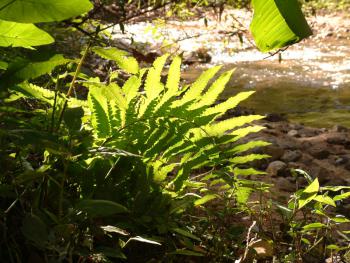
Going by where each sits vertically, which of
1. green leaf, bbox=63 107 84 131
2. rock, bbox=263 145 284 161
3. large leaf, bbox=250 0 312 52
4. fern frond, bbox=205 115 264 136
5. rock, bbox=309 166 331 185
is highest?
large leaf, bbox=250 0 312 52

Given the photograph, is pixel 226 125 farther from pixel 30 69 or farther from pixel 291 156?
pixel 291 156

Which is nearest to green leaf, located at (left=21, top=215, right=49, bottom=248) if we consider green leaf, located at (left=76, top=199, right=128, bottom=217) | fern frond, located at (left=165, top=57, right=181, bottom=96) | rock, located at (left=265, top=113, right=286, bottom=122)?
green leaf, located at (left=76, top=199, right=128, bottom=217)

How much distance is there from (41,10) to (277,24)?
A: 58 centimetres

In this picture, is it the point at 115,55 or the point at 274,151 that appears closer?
the point at 115,55

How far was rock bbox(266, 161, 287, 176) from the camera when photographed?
352 cm

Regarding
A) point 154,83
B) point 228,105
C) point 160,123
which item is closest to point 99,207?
point 160,123

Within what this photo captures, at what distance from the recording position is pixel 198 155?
6.15ft

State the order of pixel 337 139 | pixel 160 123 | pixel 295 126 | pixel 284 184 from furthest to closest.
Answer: pixel 295 126 → pixel 337 139 → pixel 284 184 → pixel 160 123

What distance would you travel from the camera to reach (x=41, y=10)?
3.89 feet

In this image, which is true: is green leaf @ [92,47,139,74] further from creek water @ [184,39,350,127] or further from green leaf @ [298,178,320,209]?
creek water @ [184,39,350,127]

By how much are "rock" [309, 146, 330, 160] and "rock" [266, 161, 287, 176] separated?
0.71 metres

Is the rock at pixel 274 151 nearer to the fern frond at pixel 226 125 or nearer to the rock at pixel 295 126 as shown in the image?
the rock at pixel 295 126

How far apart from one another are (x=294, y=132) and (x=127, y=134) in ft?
11.3

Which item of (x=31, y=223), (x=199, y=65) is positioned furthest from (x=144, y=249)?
(x=199, y=65)
